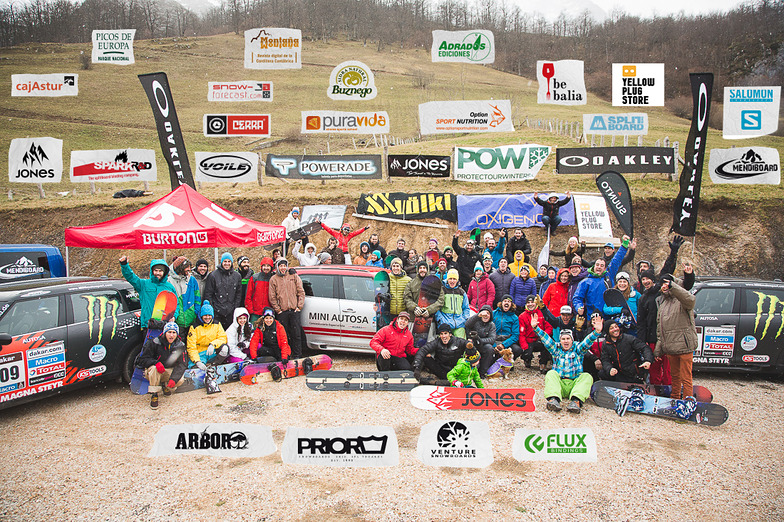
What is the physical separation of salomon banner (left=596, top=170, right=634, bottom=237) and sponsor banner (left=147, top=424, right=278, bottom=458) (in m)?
9.48

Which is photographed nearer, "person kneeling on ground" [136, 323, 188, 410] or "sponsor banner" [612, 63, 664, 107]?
"person kneeling on ground" [136, 323, 188, 410]

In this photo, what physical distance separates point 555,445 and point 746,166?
1336 centimetres

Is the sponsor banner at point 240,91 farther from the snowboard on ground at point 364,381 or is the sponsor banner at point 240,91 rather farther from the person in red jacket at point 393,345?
the snowboard on ground at point 364,381

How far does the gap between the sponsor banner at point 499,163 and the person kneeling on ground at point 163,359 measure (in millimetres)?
11286

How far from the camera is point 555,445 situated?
16.7 ft

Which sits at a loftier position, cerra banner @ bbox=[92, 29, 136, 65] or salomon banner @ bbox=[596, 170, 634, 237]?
cerra banner @ bbox=[92, 29, 136, 65]

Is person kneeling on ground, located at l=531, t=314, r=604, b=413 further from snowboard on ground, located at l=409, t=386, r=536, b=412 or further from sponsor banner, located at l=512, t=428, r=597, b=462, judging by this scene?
sponsor banner, located at l=512, t=428, r=597, b=462

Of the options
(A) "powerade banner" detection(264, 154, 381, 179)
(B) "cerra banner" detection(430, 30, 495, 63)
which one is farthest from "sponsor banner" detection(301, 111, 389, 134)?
(B) "cerra banner" detection(430, 30, 495, 63)

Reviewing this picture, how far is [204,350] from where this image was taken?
7242 mm

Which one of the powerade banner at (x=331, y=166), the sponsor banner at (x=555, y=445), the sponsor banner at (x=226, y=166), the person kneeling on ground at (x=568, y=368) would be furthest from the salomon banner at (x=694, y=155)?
the sponsor banner at (x=226, y=166)

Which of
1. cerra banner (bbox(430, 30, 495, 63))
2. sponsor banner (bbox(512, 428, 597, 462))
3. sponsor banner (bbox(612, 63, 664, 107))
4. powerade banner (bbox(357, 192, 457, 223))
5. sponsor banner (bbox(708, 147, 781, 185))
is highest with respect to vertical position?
cerra banner (bbox(430, 30, 495, 63))

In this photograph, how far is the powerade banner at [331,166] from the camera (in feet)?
54.4

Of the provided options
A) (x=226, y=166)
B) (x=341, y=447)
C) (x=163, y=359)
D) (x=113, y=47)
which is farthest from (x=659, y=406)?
(x=113, y=47)

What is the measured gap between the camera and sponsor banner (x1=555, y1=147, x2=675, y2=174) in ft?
51.2
